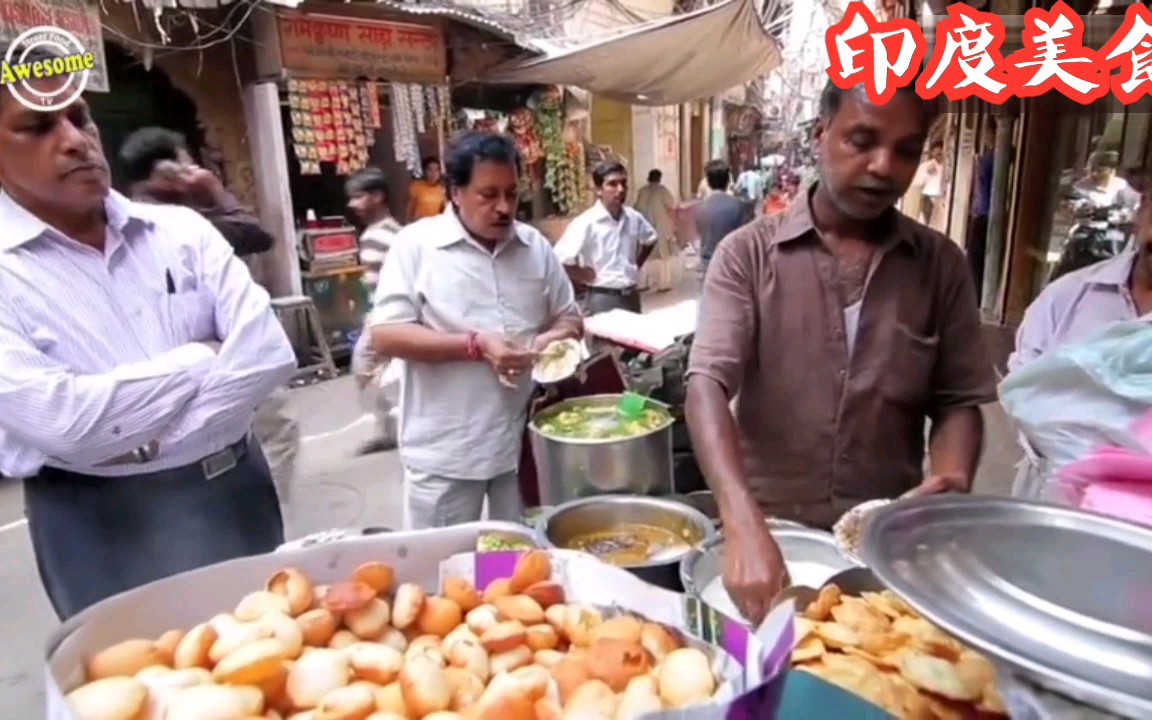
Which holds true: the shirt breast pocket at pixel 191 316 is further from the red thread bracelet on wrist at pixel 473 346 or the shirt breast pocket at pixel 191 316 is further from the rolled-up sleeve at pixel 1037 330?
the rolled-up sleeve at pixel 1037 330

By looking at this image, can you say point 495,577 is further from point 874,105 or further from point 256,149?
point 256,149

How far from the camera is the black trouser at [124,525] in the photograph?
1560 mm

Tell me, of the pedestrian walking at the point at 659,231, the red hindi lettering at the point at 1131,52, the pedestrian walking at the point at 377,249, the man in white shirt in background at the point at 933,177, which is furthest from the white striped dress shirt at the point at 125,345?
the man in white shirt in background at the point at 933,177

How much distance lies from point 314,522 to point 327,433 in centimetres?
148

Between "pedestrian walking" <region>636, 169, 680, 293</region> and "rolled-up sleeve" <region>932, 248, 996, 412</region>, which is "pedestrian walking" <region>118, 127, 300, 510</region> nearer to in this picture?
"rolled-up sleeve" <region>932, 248, 996, 412</region>

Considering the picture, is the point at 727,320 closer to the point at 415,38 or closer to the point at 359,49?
the point at 359,49

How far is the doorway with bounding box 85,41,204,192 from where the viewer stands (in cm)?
601

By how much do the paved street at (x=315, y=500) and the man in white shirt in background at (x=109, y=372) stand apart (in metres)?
1.20

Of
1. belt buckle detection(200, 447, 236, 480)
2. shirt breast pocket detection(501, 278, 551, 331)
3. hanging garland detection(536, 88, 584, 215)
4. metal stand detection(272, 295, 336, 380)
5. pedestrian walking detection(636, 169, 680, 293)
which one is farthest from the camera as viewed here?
pedestrian walking detection(636, 169, 680, 293)

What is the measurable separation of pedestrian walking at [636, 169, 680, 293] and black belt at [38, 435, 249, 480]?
7.66 metres

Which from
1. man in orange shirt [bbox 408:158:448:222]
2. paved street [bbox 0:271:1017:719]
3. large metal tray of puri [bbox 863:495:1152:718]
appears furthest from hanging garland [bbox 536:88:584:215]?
large metal tray of puri [bbox 863:495:1152:718]

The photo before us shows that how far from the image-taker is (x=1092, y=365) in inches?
42.4

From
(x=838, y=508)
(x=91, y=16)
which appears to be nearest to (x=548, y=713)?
(x=838, y=508)

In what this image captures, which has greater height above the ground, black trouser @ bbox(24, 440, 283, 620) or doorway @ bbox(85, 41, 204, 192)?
doorway @ bbox(85, 41, 204, 192)
